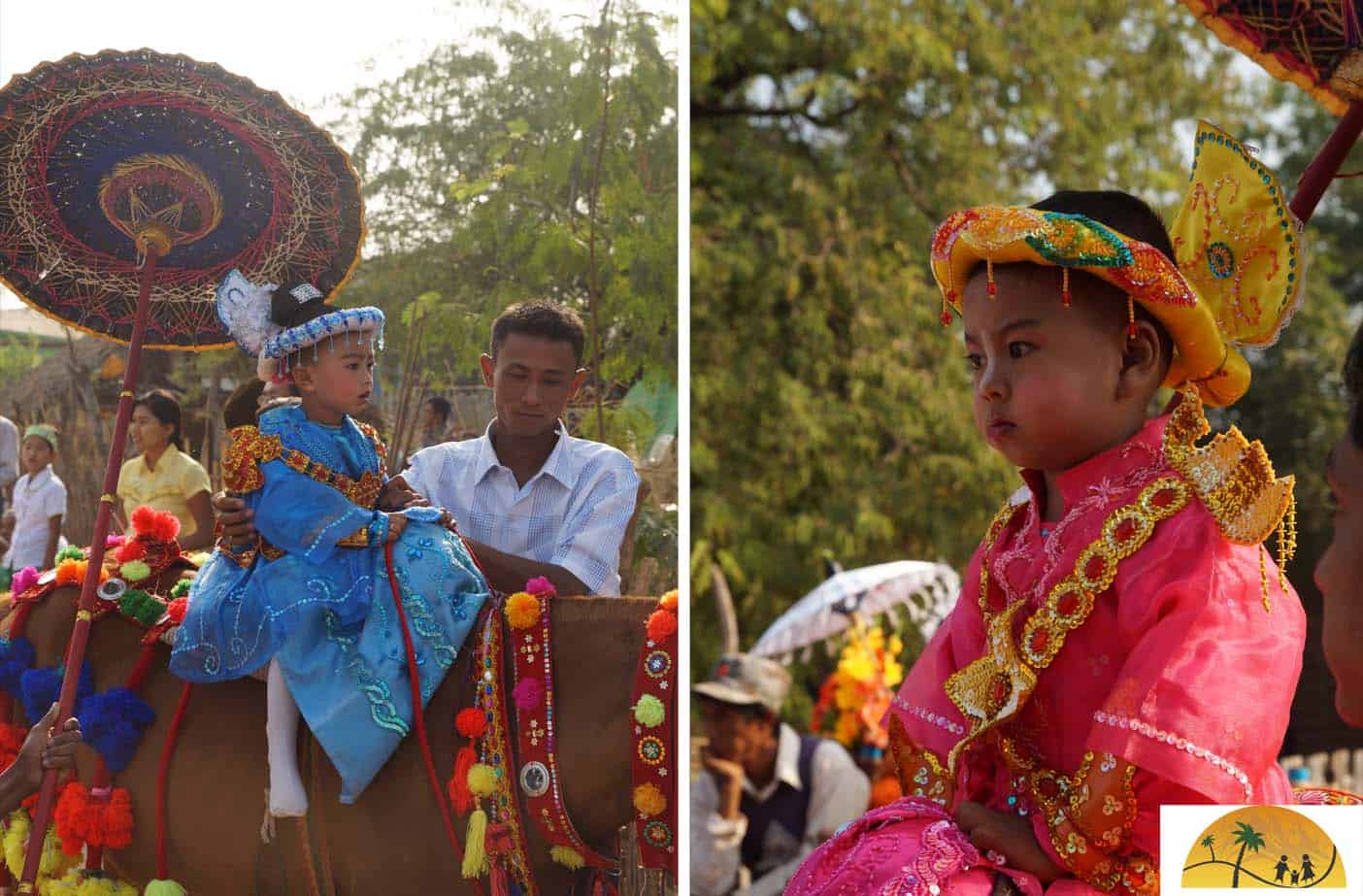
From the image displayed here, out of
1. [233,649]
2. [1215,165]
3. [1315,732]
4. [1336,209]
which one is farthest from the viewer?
[1336,209]

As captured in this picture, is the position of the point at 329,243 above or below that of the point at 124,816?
above

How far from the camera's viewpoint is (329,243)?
3314mm

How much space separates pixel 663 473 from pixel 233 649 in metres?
1.04

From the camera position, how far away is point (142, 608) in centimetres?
328

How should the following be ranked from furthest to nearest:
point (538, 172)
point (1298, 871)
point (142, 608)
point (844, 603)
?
point (844, 603) → point (538, 172) → point (142, 608) → point (1298, 871)

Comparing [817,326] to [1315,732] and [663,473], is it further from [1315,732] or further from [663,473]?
[663,473]

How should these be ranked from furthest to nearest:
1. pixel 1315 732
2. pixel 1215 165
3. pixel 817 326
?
pixel 817 326 < pixel 1315 732 < pixel 1215 165

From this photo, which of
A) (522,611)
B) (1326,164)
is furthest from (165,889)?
(1326,164)

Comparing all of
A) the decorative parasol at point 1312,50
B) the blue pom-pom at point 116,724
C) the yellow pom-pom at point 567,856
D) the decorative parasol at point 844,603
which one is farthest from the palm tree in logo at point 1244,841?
the decorative parasol at point 844,603

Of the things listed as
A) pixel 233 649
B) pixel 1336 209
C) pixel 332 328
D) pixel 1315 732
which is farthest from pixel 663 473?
pixel 1336 209

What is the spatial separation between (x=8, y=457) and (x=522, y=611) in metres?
1.31

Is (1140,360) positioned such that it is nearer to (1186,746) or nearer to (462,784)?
(1186,746)

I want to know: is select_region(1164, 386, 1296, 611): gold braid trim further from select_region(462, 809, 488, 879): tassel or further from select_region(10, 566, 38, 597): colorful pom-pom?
select_region(10, 566, 38, 597): colorful pom-pom

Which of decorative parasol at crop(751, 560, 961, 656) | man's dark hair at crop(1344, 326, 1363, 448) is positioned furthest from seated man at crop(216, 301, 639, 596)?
decorative parasol at crop(751, 560, 961, 656)
